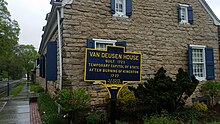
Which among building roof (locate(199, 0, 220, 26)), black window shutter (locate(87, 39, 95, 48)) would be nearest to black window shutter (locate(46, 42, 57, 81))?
black window shutter (locate(87, 39, 95, 48))

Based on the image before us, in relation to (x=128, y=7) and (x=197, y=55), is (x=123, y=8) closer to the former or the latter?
(x=128, y=7)

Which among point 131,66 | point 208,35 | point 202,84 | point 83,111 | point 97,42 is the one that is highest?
point 208,35

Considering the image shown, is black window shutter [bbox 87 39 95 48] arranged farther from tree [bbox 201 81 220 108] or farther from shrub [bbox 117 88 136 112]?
tree [bbox 201 81 220 108]

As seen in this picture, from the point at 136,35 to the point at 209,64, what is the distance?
430 cm

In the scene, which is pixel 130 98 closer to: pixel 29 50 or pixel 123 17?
pixel 123 17

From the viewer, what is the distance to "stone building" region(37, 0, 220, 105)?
320 inches

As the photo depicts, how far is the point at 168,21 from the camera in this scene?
34.4 ft

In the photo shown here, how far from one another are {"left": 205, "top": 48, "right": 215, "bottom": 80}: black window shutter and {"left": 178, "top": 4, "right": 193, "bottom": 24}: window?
1777mm

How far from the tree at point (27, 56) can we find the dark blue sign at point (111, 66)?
50.0 m

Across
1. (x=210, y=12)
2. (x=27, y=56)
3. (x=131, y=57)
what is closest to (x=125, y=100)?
(x=131, y=57)

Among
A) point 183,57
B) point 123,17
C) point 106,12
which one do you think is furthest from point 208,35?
point 106,12

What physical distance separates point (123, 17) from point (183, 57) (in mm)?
3692

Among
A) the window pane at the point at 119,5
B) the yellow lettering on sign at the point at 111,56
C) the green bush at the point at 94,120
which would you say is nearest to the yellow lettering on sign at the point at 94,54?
the yellow lettering on sign at the point at 111,56

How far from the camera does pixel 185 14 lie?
11.0 metres
